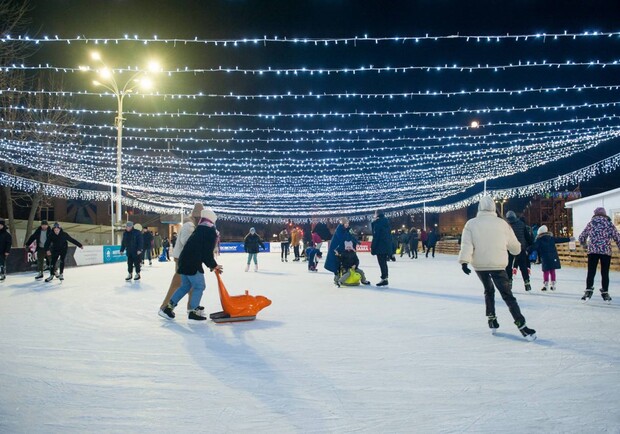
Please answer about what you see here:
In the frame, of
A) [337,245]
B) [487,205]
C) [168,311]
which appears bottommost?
[168,311]

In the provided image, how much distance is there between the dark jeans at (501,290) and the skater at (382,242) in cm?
496

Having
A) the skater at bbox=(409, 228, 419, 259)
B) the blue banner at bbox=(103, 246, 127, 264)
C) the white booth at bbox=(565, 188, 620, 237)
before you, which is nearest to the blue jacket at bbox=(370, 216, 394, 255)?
the white booth at bbox=(565, 188, 620, 237)

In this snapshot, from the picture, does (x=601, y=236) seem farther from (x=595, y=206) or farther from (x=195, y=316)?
(x=595, y=206)

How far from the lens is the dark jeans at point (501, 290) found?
196 inches

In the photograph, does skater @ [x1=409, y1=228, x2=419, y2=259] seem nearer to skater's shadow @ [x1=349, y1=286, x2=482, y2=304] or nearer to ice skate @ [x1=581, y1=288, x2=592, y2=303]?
skater's shadow @ [x1=349, y1=286, x2=482, y2=304]

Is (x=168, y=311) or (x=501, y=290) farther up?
(x=501, y=290)

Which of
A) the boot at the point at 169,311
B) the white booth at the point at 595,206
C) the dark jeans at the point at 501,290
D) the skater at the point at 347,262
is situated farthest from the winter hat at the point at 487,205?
the white booth at the point at 595,206

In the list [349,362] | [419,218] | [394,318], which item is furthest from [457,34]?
[419,218]

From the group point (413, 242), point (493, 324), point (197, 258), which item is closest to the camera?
point (493, 324)

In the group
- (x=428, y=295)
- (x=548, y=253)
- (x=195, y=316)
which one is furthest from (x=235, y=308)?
(x=548, y=253)

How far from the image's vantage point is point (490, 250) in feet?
16.8

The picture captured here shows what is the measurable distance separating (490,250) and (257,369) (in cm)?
268

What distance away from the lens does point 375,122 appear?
20.3 meters

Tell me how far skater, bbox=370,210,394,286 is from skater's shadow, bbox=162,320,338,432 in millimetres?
4830
